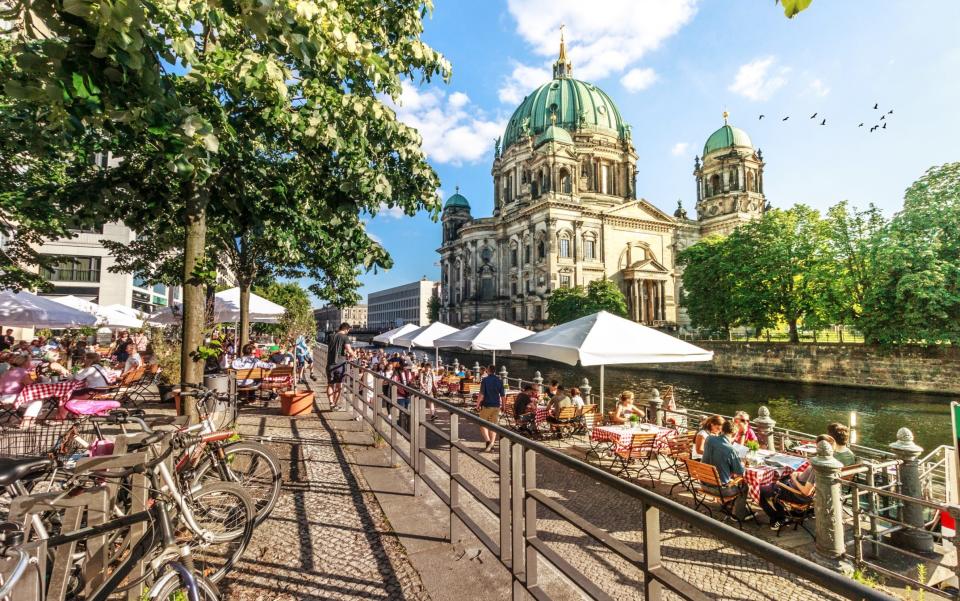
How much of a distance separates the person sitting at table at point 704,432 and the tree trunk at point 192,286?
24.9ft

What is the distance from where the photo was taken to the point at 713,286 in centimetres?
4372

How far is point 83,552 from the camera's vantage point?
320cm

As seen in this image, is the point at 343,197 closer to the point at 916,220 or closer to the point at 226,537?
the point at 226,537

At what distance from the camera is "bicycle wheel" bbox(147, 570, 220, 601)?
2549 mm

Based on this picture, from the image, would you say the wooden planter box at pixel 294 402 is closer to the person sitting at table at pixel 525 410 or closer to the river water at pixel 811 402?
the person sitting at table at pixel 525 410

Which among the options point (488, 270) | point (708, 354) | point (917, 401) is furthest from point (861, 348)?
point (488, 270)

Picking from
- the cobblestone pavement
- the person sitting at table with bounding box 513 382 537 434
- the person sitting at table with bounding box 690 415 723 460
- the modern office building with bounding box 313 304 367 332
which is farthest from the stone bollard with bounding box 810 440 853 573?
the modern office building with bounding box 313 304 367 332

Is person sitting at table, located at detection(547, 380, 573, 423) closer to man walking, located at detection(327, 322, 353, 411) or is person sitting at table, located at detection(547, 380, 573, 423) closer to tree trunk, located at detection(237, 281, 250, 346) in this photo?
man walking, located at detection(327, 322, 353, 411)

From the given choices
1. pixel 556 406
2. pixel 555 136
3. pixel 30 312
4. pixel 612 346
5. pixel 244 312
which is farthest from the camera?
pixel 555 136

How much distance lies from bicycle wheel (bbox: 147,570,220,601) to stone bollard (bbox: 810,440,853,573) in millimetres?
6320

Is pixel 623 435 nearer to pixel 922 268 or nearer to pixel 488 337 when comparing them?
pixel 488 337

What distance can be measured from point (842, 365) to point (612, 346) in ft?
100

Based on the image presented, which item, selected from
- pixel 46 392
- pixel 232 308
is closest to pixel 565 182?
pixel 232 308

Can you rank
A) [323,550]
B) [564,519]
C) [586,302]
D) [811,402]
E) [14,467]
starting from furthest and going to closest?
[586,302], [811,402], [323,550], [564,519], [14,467]
